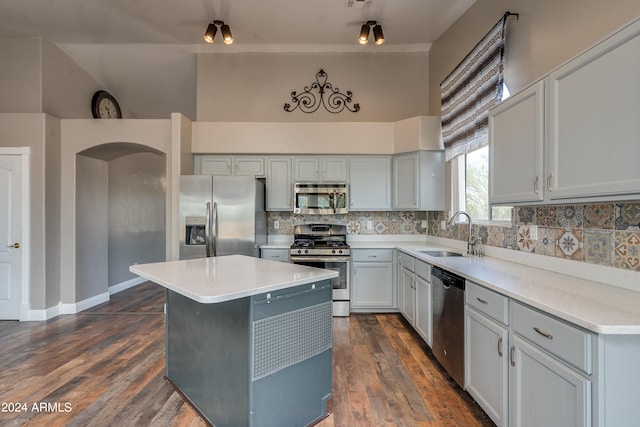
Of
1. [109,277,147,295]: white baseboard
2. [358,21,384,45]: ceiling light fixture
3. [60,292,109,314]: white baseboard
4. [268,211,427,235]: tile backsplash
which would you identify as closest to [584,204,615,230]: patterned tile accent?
[268,211,427,235]: tile backsplash

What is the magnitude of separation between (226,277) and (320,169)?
2.59 metres

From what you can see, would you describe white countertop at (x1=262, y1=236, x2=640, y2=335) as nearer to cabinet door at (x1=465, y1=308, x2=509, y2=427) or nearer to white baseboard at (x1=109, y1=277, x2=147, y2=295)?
cabinet door at (x1=465, y1=308, x2=509, y2=427)

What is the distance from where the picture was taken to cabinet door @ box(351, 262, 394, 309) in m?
3.84

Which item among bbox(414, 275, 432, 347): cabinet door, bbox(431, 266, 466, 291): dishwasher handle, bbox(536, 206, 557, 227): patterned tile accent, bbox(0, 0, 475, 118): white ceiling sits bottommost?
bbox(414, 275, 432, 347): cabinet door

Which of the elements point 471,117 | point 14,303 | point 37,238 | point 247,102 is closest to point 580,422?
point 471,117

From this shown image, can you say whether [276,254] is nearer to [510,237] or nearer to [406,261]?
[406,261]

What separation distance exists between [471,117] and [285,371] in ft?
9.10

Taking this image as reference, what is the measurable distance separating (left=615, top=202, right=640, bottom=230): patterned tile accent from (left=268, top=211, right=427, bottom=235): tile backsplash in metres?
2.71

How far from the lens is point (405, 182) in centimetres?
401

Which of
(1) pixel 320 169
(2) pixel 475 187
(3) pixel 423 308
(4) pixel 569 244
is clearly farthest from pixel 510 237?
(1) pixel 320 169

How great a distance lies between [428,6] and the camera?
3381 mm

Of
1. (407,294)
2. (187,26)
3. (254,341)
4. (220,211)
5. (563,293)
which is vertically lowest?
(407,294)

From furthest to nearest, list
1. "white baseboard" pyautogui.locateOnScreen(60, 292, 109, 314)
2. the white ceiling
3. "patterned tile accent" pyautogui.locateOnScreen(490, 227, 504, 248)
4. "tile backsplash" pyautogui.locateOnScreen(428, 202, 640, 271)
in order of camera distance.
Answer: "white baseboard" pyautogui.locateOnScreen(60, 292, 109, 314) → the white ceiling → "patterned tile accent" pyautogui.locateOnScreen(490, 227, 504, 248) → "tile backsplash" pyautogui.locateOnScreen(428, 202, 640, 271)

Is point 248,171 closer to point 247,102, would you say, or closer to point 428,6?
point 247,102
